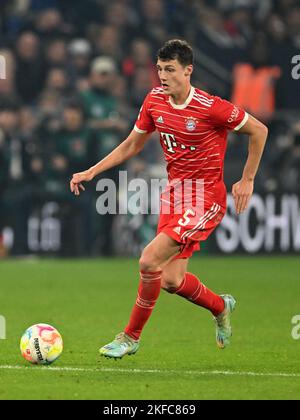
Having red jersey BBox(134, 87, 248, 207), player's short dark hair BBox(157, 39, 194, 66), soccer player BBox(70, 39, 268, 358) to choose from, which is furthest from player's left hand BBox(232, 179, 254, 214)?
player's short dark hair BBox(157, 39, 194, 66)

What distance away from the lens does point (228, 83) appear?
1912 cm

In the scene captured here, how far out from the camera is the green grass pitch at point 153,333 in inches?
284

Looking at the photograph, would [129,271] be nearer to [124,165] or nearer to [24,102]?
[124,165]

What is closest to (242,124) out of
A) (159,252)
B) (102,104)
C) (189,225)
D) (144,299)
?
(189,225)

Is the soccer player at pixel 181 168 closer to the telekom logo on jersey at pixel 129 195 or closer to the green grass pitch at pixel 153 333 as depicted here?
the green grass pitch at pixel 153 333

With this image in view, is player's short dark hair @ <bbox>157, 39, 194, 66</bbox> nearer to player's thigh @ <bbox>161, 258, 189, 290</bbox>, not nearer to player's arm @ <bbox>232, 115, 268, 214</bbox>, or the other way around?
player's arm @ <bbox>232, 115, 268, 214</bbox>

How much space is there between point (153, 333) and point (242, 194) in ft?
7.45

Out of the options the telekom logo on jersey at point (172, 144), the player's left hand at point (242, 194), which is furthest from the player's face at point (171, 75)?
the player's left hand at point (242, 194)

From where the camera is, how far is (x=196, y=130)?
841cm

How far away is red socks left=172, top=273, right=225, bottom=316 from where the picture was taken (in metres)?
8.60

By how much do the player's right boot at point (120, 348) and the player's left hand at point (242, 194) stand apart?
114 cm

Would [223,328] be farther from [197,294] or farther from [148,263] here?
[148,263]

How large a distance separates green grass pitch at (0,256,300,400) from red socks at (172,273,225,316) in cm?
36
